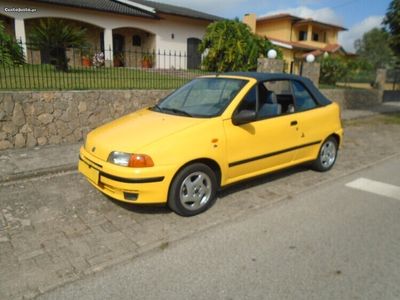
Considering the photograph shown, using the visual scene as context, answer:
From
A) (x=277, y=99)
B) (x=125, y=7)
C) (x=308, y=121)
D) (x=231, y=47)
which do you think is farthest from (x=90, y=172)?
(x=125, y=7)

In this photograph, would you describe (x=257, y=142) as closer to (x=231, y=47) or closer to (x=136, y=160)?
(x=136, y=160)

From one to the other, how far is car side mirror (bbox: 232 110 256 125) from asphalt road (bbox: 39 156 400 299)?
1126mm

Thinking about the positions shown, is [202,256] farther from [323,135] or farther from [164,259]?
[323,135]

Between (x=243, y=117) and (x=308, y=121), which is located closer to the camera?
(x=243, y=117)

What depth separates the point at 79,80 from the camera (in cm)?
800

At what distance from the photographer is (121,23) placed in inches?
810

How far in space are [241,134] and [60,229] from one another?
2.32 m

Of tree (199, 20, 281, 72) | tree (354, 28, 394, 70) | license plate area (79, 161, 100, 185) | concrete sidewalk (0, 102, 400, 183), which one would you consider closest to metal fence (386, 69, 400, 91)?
tree (199, 20, 281, 72)

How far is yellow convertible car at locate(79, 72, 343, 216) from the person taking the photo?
11.8 feet

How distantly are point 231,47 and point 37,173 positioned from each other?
464 inches

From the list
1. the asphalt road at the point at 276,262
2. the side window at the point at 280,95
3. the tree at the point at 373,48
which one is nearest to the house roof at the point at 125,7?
the side window at the point at 280,95

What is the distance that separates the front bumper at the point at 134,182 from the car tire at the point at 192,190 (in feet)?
0.38

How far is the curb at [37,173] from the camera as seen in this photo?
5.11 metres

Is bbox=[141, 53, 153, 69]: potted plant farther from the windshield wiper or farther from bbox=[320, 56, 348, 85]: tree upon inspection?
bbox=[320, 56, 348, 85]: tree
